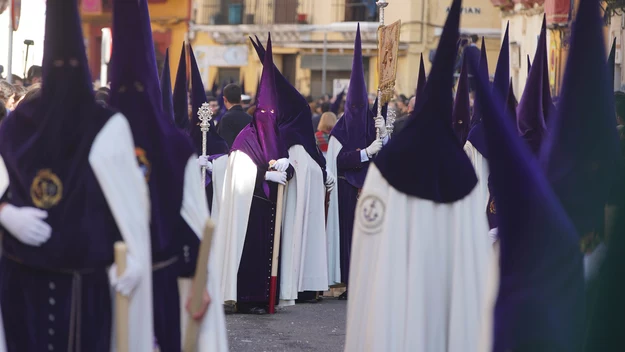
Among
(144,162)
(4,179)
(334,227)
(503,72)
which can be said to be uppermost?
(503,72)

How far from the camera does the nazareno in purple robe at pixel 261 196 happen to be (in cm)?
1130

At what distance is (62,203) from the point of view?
559cm

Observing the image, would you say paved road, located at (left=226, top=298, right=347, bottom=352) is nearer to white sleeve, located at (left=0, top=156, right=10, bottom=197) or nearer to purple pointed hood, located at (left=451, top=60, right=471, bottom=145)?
Result: purple pointed hood, located at (left=451, top=60, right=471, bottom=145)

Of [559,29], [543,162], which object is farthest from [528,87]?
[559,29]

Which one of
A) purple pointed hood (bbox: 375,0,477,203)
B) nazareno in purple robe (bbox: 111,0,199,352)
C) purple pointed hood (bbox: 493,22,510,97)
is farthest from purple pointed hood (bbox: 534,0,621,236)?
purple pointed hood (bbox: 493,22,510,97)

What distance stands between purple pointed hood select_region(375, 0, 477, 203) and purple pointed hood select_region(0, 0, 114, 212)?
1.58 metres

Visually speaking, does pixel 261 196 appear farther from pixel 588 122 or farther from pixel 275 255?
pixel 588 122

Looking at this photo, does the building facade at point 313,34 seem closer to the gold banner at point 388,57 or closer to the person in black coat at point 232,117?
the person in black coat at point 232,117

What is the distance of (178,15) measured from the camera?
42969 millimetres

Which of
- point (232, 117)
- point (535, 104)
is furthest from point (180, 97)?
point (535, 104)

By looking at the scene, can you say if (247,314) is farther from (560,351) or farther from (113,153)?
(560,351)

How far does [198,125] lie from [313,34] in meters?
29.0

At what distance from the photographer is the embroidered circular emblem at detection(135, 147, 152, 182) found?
19.9 ft

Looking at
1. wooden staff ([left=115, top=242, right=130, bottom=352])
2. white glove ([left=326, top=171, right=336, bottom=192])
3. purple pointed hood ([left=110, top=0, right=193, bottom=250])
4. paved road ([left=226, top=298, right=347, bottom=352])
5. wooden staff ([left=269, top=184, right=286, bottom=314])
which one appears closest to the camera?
wooden staff ([left=115, top=242, right=130, bottom=352])
